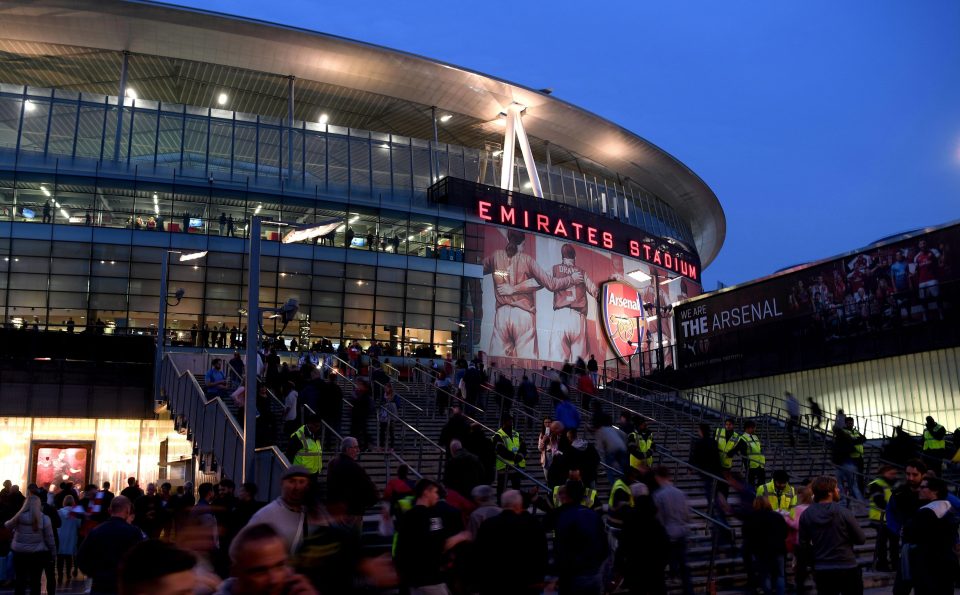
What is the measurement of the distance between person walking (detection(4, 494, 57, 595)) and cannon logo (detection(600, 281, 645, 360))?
35.8 m

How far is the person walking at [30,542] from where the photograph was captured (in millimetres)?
11445

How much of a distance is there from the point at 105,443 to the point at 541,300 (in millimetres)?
20572

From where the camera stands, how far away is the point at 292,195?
39125mm

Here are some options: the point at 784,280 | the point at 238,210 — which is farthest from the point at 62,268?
the point at 784,280

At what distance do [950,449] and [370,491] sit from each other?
58.8 feet

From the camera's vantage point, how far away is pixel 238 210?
126 feet

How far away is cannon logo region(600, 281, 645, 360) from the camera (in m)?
45.7

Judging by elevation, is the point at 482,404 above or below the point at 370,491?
above

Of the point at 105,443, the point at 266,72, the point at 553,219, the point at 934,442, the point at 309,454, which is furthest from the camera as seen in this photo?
the point at 553,219

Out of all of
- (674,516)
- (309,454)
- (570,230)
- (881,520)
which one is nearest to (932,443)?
(881,520)

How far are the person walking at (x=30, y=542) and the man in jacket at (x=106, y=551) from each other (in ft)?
12.8

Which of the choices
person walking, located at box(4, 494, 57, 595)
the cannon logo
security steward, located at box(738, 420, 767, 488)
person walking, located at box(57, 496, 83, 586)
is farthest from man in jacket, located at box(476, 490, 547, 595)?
the cannon logo

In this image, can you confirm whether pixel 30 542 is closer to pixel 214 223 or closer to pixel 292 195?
pixel 214 223

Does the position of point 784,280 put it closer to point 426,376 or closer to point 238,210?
point 426,376
